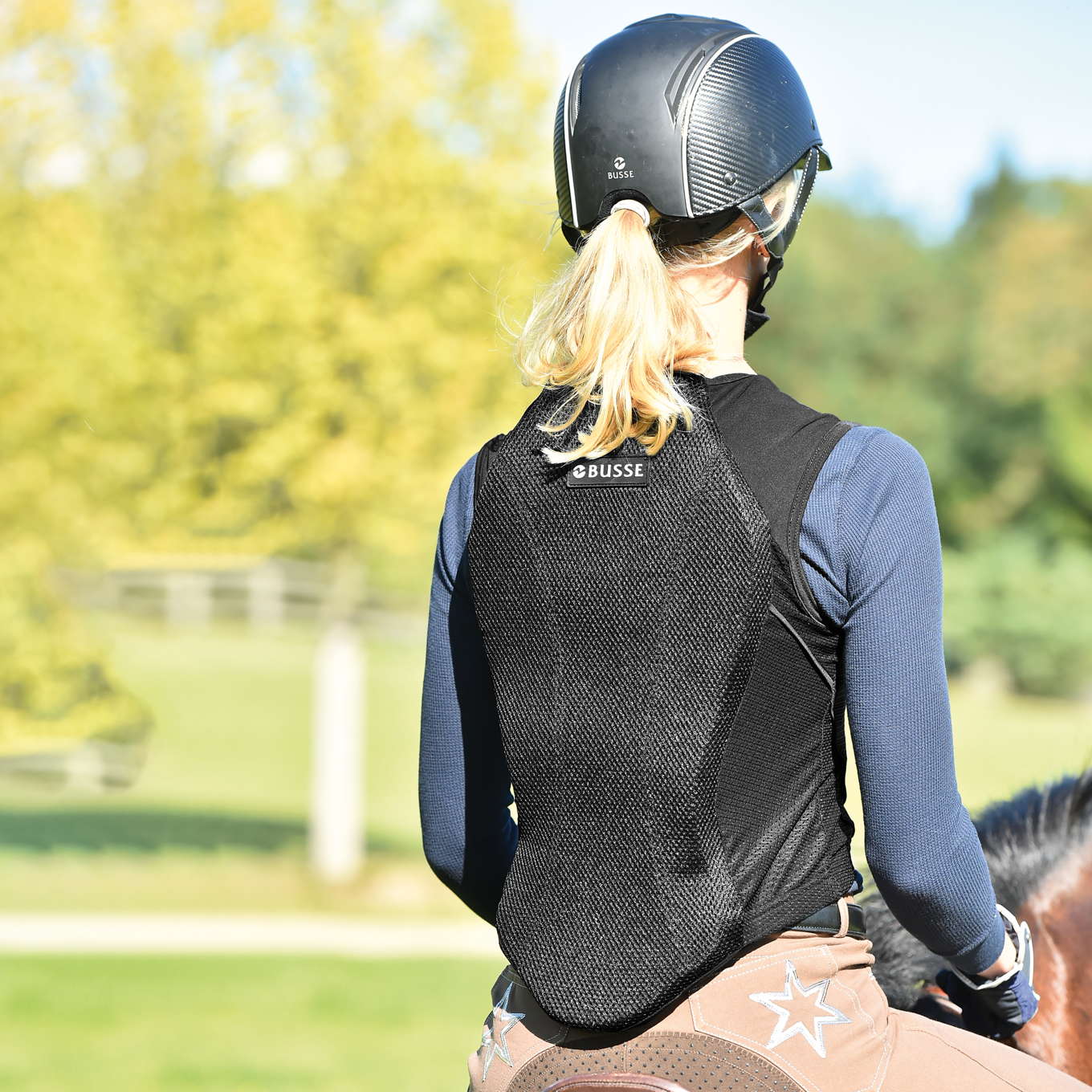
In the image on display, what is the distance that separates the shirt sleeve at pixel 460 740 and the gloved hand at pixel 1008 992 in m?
0.61

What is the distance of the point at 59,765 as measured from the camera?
10.8 metres

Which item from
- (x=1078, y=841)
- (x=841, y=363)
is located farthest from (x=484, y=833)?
(x=841, y=363)

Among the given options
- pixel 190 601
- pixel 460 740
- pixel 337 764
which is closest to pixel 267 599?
pixel 190 601

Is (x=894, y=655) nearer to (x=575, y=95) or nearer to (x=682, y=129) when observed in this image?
(x=682, y=129)

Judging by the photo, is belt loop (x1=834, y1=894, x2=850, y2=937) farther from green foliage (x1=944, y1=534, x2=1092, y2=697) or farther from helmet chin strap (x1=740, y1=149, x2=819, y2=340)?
green foliage (x1=944, y1=534, x2=1092, y2=697)

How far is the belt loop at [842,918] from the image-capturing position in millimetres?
1476

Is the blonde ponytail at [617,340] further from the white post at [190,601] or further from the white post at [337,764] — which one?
the white post at [190,601]

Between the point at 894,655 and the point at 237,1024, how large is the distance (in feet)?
24.8

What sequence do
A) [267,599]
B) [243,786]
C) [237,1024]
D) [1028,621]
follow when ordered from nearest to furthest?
[237,1024] < [243,786] < [267,599] < [1028,621]

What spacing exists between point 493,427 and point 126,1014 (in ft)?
17.0

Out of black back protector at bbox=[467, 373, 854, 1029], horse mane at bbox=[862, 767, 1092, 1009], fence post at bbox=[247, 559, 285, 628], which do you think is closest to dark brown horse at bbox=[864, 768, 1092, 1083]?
horse mane at bbox=[862, 767, 1092, 1009]

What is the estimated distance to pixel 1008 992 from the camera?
5.51ft

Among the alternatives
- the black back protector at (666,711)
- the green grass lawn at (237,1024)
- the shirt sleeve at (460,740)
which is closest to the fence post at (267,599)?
the green grass lawn at (237,1024)

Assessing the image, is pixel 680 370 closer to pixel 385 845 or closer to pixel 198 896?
pixel 198 896
